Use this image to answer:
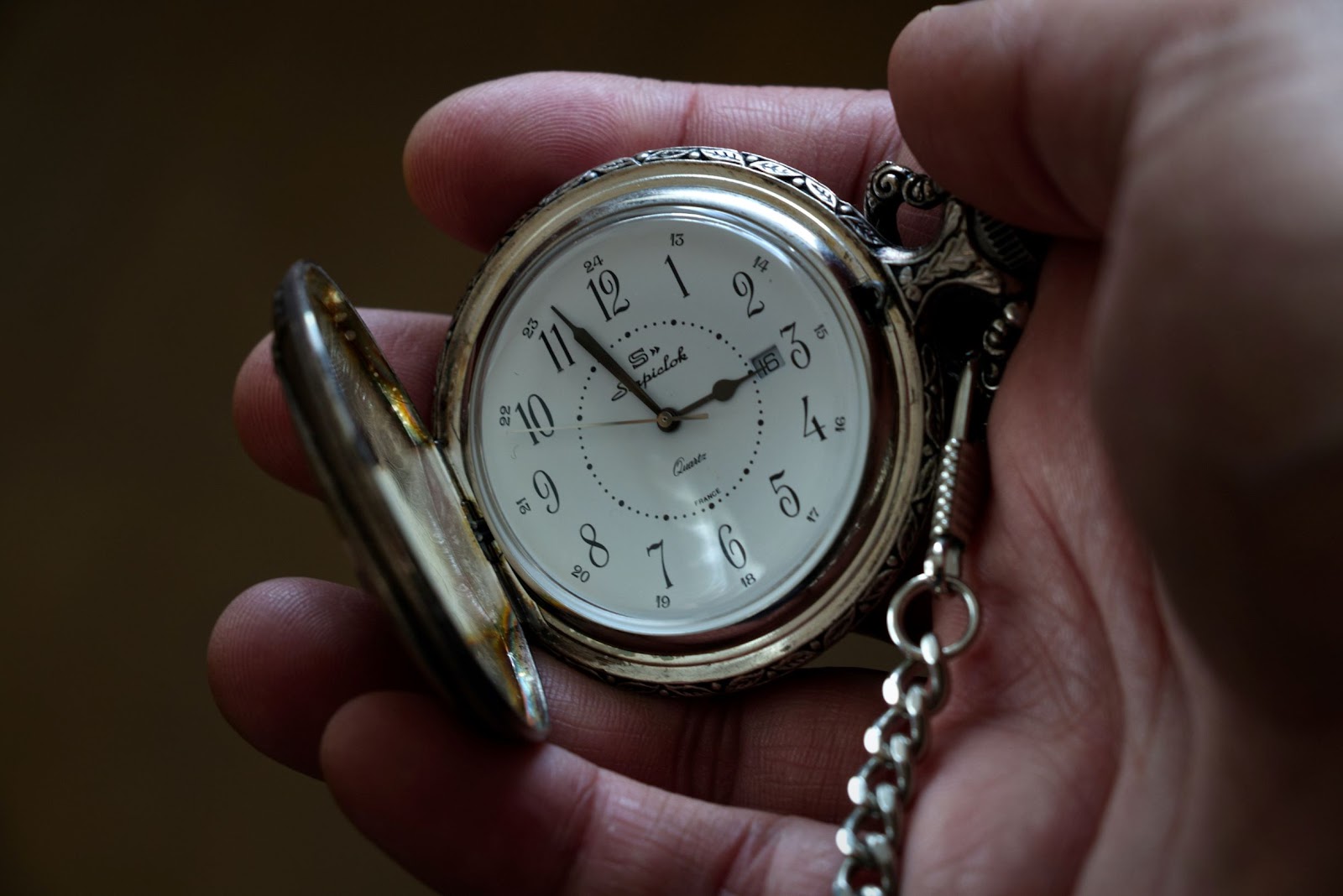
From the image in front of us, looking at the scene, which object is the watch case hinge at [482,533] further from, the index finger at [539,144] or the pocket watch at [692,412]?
the index finger at [539,144]

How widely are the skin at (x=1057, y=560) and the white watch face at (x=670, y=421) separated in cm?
12

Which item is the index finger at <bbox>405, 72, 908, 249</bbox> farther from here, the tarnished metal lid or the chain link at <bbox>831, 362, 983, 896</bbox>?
the chain link at <bbox>831, 362, 983, 896</bbox>

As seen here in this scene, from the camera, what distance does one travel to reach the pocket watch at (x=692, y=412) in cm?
92

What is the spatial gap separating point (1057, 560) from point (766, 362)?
0.94ft

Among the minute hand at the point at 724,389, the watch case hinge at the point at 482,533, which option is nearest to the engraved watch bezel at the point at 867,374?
the watch case hinge at the point at 482,533

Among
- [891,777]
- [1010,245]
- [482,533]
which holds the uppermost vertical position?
[1010,245]

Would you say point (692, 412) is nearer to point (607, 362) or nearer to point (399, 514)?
point (607, 362)

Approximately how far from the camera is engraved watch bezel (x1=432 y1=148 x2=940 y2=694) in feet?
3.00

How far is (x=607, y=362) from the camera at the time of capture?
1.00m

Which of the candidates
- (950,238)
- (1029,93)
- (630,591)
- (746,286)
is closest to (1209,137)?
(1029,93)

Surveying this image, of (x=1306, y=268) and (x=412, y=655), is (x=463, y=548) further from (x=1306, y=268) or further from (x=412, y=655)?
(x=1306, y=268)

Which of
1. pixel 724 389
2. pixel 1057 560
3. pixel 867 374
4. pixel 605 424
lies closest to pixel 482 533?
pixel 605 424

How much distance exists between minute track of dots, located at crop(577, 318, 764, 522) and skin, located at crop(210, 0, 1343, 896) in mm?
174

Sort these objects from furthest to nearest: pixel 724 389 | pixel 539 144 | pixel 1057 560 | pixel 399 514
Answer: pixel 539 144, pixel 724 389, pixel 1057 560, pixel 399 514
